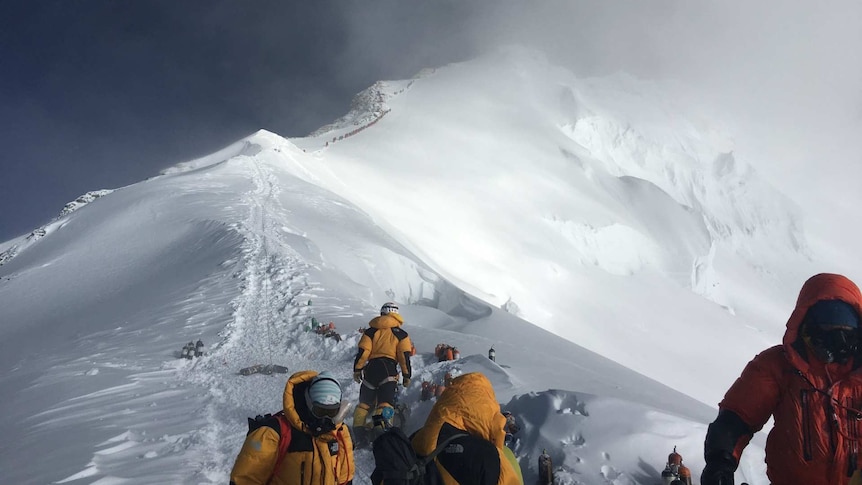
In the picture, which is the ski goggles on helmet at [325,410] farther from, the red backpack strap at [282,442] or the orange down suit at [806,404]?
the orange down suit at [806,404]

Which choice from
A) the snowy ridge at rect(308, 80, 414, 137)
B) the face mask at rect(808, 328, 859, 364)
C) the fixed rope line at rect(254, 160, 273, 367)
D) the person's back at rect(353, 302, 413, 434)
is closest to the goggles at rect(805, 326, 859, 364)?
the face mask at rect(808, 328, 859, 364)

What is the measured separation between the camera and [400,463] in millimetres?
2494

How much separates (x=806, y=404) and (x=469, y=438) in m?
1.82

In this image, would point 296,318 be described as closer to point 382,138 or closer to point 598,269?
point 598,269

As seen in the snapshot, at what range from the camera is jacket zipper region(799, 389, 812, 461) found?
8.89ft

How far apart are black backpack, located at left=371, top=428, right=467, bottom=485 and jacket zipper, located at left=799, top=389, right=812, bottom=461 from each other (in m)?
1.87

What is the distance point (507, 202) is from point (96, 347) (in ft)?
104

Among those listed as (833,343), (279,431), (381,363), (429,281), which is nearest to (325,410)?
(279,431)

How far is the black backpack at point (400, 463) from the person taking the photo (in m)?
2.48

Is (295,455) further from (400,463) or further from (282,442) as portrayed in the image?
(400,463)

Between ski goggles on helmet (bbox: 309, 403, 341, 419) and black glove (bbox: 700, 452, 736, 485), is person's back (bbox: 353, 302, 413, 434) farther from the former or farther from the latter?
black glove (bbox: 700, 452, 736, 485)

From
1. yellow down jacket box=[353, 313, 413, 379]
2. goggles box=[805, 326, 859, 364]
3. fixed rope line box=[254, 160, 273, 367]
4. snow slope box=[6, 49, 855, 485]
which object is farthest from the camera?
fixed rope line box=[254, 160, 273, 367]

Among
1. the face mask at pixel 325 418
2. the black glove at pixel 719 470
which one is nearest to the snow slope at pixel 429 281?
the black glove at pixel 719 470

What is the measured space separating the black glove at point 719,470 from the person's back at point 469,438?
1.02 m
